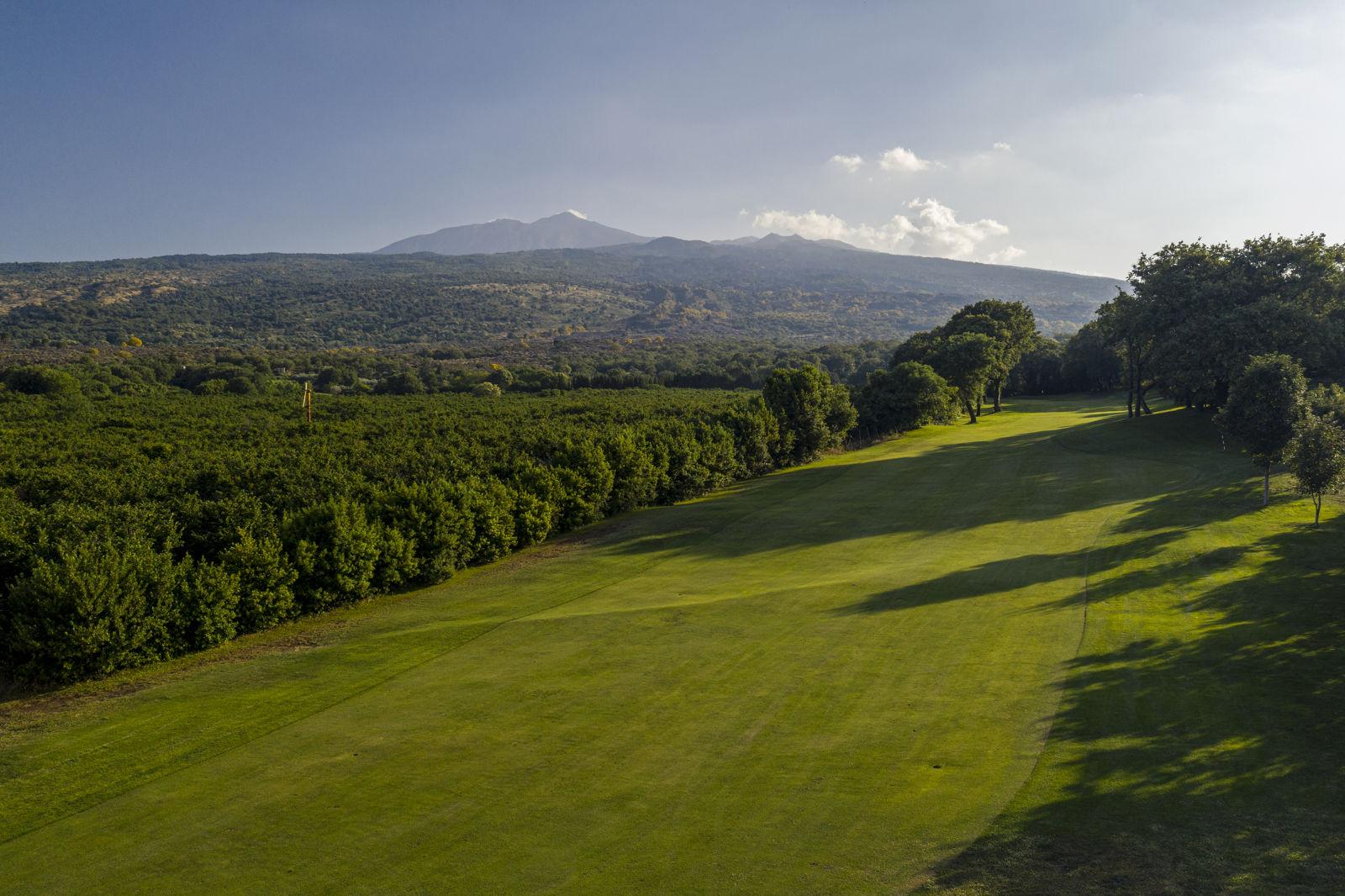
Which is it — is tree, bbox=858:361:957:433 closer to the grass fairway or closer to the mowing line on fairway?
the mowing line on fairway

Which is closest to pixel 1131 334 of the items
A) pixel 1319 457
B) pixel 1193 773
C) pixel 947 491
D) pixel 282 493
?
pixel 947 491

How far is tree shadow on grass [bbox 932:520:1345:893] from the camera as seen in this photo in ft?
33.4

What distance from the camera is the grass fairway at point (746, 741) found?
10906 millimetres

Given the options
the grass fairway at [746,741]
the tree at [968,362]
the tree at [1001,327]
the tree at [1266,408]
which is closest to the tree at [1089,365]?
the tree at [1001,327]

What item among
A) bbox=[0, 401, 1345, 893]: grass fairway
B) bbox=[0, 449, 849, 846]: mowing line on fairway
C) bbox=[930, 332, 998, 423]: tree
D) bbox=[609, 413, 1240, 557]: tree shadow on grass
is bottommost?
bbox=[0, 449, 849, 846]: mowing line on fairway

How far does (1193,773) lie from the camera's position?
1289cm

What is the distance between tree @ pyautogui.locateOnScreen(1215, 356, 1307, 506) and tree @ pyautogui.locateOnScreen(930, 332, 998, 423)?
1687 inches

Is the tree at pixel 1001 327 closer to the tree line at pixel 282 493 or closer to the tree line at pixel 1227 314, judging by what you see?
the tree line at pixel 1227 314

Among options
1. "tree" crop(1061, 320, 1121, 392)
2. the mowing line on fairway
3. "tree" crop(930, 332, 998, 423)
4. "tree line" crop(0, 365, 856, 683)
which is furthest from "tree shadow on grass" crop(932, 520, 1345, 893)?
"tree" crop(1061, 320, 1121, 392)

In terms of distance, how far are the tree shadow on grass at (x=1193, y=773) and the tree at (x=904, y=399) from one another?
53.4 metres

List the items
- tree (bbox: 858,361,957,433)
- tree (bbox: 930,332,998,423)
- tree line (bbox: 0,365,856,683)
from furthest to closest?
tree (bbox: 930,332,998,423), tree (bbox: 858,361,957,433), tree line (bbox: 0,365,856,683)

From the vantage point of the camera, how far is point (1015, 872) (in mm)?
A: 10242

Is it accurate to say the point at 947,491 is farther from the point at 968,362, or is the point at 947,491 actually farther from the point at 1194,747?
the point at 968,362

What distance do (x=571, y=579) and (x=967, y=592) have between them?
15.1 m
